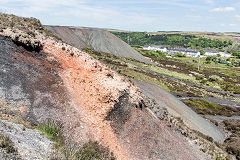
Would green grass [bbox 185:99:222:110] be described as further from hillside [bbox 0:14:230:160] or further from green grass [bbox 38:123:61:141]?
green grass [bbox 38:123:61:141]

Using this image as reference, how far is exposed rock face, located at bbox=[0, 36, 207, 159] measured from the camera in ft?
41.6

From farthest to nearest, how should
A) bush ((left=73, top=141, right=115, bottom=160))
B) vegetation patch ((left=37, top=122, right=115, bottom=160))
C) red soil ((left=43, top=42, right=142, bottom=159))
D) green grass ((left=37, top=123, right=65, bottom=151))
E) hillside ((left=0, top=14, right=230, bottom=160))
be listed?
red soil ((left=43, top=42, right=142, bottom=159)) < hillside ((left=0, top=14, right=230, bottom=160)) < green grass ((left=37, top=123, right=65, bottom=151)) < bush ((left=73, top=141, right=115, bottom=160)) < vegetation patch ((left=37, top=122, right=115, bottom=160))

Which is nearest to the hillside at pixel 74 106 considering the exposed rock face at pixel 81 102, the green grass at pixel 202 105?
the exposed rock face at pixel 81 102

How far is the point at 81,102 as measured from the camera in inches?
569

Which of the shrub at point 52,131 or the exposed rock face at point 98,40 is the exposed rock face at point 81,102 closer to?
the shrub at point 52,131

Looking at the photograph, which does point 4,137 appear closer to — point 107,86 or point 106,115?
point 106,115

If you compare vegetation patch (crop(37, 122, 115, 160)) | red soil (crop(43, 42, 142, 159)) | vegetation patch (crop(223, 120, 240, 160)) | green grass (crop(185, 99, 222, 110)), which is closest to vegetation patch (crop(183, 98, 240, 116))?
green grass (crop(185, 99, 222, 110))

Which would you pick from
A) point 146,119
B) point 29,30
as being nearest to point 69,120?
point 146,119

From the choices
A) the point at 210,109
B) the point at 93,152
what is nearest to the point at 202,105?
the point at 210,109

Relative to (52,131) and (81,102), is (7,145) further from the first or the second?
(81,102)

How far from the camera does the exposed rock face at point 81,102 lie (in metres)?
12.7

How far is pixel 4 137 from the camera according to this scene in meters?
8.45

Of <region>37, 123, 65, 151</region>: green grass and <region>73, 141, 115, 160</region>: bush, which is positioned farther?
<region>37, 123, 65, 151</region>: green grass

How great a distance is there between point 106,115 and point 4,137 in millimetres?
7084
